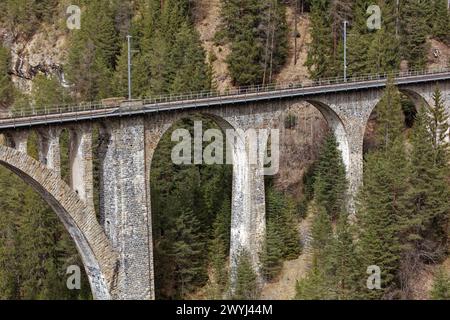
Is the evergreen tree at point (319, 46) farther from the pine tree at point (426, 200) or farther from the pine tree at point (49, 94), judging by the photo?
the pine tree at point (426, 200)

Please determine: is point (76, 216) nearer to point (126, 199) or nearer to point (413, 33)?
point (126, 199)

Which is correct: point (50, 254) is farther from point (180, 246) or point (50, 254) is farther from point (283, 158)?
point (283, 158)

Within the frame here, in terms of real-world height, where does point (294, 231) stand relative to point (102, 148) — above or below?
below

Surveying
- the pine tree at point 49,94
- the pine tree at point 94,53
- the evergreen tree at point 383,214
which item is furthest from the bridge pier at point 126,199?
the pine tree at point 94,53

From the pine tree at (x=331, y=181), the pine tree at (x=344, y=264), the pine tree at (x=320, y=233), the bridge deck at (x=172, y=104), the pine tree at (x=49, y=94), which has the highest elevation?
the pine tree at (x=49, y=94)

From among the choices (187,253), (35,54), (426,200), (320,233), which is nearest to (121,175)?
(187,253)
